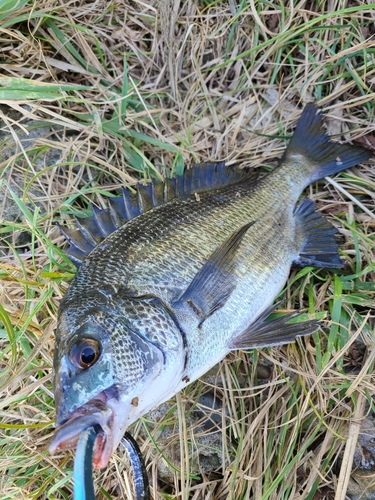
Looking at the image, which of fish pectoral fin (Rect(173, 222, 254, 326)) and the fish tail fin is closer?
fish pectoral fin (Rect(173, 222, 254, 326))

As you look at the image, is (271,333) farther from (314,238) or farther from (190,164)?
(190,164)

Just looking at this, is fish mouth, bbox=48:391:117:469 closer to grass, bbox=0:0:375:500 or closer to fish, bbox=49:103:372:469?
fish, bbox=49:103:372:469

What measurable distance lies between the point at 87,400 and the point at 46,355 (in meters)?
0.97

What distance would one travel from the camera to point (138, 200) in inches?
89.9

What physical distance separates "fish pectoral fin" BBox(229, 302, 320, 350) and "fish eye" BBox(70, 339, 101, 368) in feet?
2.30

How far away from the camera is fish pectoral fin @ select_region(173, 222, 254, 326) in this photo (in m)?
1.91

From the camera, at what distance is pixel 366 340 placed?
2.36 m

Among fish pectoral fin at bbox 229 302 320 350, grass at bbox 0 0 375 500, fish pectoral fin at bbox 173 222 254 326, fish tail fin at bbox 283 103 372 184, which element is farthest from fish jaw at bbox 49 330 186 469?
fish tail fin at bbox 283 103 372 184

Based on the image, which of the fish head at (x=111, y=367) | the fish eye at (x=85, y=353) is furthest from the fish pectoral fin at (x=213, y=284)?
the fish eye at (x=85, y=353)

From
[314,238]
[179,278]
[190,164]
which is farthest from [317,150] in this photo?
[179,278]

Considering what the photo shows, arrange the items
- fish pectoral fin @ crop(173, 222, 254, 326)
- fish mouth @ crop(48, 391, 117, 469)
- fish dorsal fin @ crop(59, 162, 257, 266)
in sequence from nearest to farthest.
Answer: fish mouth @ crop(48, 391, 117, 469) → fish pectoral fin @ crop(173, 222, 254, 326) → fish dorsal fin @ crop(59, 162, 257, 266)

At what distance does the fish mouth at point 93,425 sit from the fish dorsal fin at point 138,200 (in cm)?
82

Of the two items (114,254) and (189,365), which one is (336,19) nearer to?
(114,254)

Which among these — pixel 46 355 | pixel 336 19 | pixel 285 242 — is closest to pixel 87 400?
pixel 46 355
